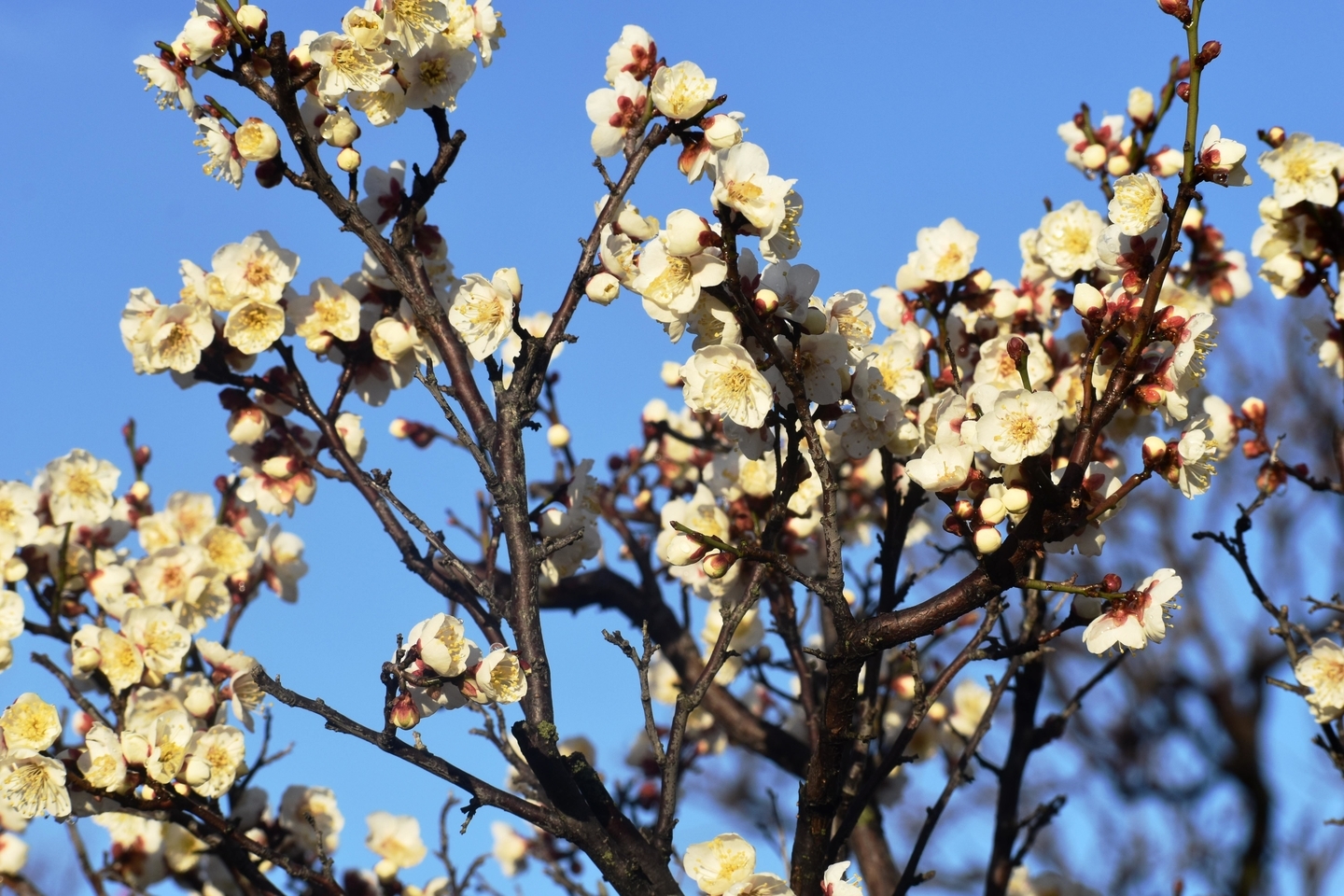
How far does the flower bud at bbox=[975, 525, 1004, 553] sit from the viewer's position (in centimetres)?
208

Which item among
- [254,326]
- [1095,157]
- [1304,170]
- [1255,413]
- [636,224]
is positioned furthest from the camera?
[1095,157]

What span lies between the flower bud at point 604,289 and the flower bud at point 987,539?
0.94 metres

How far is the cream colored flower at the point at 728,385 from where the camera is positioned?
2.21 meters

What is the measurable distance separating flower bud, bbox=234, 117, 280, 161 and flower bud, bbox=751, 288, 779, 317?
1320 mm

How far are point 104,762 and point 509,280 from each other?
A: 57.2 inches

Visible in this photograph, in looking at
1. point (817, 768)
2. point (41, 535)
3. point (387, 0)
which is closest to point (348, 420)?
point (41, 535)

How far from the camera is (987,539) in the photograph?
210 centimetres

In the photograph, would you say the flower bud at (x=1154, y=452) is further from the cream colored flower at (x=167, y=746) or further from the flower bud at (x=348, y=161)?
the cream colored flower at (x=167, y=746)

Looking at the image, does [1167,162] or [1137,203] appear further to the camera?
[1167,162]

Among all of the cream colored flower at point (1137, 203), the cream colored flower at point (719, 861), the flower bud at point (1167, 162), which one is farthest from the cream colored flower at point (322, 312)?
the flower bud at point (1167, 162)

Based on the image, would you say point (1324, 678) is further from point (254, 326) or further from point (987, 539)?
point (254, 326)

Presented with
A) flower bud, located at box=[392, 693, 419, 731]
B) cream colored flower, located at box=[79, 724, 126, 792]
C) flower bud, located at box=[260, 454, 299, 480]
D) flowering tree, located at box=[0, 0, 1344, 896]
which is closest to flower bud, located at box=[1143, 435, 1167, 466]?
flowering tree, located at box=[0, 0, 1344, 896]

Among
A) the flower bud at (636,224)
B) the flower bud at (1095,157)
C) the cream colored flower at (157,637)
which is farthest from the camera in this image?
the flower bud at (1095,157)

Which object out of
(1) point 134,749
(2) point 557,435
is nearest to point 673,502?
(2) point 557,435
